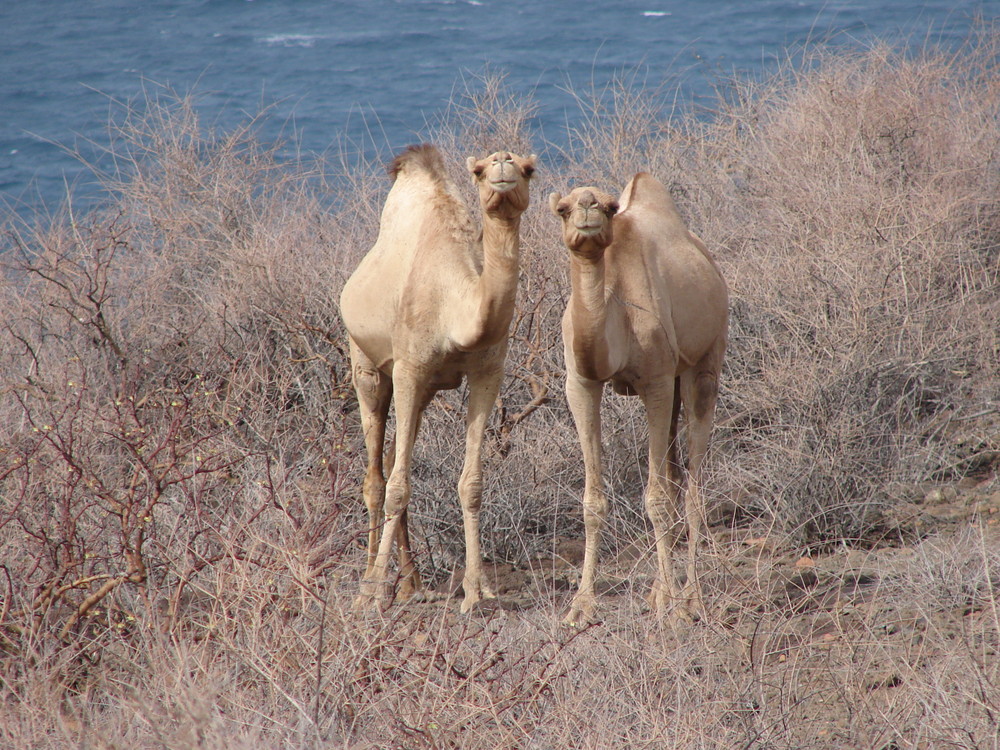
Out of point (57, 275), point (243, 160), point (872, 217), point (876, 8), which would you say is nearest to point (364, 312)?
point (57, 275)

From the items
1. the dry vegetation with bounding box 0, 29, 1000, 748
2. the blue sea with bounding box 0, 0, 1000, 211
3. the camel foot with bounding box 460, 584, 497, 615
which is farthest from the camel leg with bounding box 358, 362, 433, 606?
the blue sea with bounding box 0, 0, 1000, 211

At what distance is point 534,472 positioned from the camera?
6.83 metres

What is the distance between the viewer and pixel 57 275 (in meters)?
8.65

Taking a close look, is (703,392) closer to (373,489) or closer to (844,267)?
(373,489)

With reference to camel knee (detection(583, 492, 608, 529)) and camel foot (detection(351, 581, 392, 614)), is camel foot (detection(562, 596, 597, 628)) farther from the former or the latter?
camel foot (detection(351, 581, 392, 614))

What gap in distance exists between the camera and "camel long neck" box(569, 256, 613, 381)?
16.3ft

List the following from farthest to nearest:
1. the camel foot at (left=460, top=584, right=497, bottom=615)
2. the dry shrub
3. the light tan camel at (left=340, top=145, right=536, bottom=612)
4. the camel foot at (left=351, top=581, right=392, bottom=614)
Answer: the dry shrub < the camel foot at (left=460, top=584, right=497, bottom=615) < the light tan camel at (left=340, top=145, right=536, bottom=612) < the camel foot at (left=351, top=581, right=392, bottom=614)

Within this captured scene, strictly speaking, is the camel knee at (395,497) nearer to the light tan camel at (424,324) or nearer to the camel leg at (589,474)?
the light tan camel at (424,324)

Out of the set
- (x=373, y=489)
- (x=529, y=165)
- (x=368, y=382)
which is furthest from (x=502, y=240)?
(x=373, y=489)

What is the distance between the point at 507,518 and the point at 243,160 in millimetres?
5404

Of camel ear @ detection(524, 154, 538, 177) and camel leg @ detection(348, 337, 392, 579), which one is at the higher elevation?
camel ear @ detection(524, 154, 538, 177)

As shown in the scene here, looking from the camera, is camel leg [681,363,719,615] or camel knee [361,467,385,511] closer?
camel leg [681,363,719,615]

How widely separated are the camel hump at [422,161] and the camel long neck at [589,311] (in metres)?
1.61

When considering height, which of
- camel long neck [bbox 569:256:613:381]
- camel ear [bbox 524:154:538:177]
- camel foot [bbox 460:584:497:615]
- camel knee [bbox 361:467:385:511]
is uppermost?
camel ear [bbox 524:154:538:177]
